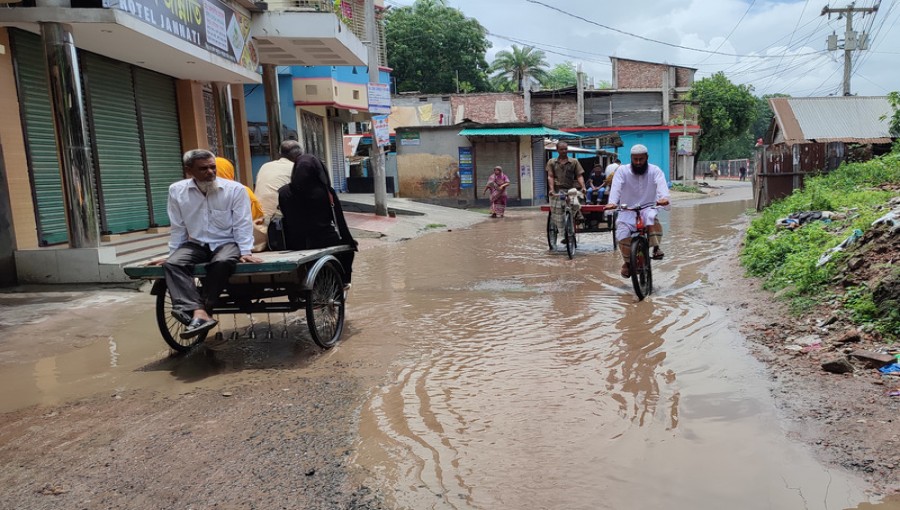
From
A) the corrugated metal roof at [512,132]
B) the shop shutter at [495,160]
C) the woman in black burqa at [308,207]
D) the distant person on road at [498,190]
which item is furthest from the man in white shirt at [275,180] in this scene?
the shop shutter at [495,160]

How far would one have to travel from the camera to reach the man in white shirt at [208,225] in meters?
4.64

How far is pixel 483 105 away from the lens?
117ft

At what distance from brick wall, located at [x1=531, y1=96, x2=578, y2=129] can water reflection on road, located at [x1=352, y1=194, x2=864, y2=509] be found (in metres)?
30.0

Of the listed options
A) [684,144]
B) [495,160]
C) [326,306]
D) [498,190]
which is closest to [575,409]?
[326,306]

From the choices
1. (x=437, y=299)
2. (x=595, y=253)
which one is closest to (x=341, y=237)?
(x=437, y=299)

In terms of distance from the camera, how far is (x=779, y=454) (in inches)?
118

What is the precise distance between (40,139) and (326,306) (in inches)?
250

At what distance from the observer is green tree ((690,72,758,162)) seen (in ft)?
131

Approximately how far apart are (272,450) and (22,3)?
7328 millimetres

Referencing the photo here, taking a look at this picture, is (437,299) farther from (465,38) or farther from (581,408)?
(465,38)

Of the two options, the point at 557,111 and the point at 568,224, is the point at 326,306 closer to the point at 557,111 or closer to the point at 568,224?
the point at 568,224

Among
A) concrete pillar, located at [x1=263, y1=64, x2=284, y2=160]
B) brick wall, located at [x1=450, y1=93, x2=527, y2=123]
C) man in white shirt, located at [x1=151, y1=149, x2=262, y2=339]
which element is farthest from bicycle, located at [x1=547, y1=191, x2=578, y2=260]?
brick wall, located at [x1=450, y1=93, x2=527, y2=123]

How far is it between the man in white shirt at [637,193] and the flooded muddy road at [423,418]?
980 millimetres

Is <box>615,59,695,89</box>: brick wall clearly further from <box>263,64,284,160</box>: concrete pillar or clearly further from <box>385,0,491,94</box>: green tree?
<box>263,64,284,160</box>: concrete pillar
